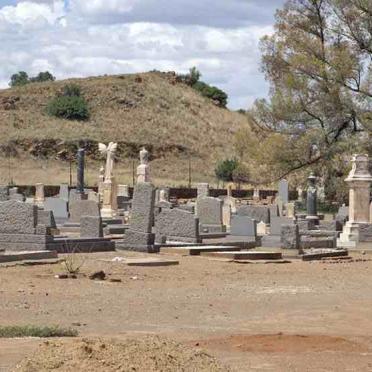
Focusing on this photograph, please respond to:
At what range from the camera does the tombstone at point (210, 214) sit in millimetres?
30875

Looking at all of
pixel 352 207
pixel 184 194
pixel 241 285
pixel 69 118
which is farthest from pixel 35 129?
pixel 241 285

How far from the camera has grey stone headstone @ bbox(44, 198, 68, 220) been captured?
3528 centimetres

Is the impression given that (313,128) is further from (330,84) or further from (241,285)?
(241,285)

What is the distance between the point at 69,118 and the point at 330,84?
180 ft

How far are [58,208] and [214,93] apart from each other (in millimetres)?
83349

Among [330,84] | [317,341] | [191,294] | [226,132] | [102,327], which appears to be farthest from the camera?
[226,132]

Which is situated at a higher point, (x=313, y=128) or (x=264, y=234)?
(x=313, y=128)

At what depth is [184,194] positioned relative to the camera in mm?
62094

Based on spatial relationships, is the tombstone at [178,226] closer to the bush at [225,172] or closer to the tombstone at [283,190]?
the tombstone at [283,190]

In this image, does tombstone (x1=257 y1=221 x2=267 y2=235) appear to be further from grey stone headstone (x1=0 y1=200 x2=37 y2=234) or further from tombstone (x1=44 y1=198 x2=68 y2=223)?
grey stone headstone (x1=0 y1=200 x2=37 y2=234)

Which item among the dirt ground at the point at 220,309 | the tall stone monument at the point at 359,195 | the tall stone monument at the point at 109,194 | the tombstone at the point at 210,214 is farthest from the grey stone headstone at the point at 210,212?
the dirt ground at the point at 220,309

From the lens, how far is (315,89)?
4559cm

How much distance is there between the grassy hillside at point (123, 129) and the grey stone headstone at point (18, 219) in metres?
51.0

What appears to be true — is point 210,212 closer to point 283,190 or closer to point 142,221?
point 142,221
